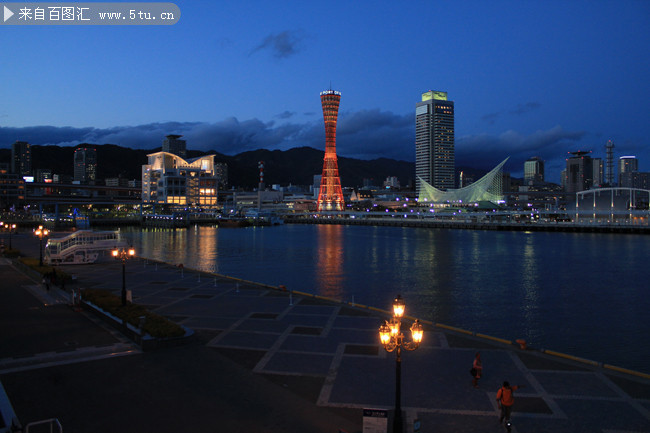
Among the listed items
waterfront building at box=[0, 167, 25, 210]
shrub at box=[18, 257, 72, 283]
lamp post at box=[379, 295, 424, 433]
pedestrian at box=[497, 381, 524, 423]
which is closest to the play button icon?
shrub at box=[18, 257, 72, 283]

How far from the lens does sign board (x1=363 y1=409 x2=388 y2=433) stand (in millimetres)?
7758

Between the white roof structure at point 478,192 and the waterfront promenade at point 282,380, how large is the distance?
13886cm

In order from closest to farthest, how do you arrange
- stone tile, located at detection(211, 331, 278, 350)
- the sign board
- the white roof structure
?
the sign board, stone tile, located at detection(211, 331, 278, 350), the white roof structure

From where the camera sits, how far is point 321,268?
4050 centimetres

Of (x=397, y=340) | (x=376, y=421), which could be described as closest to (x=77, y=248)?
(x=397, y=340)

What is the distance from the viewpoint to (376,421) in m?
7.79

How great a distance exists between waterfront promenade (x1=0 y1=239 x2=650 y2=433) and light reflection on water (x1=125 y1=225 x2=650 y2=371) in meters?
6.28

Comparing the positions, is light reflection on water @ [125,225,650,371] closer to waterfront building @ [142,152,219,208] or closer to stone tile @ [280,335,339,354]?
stone tile @ [280,335,339,354]

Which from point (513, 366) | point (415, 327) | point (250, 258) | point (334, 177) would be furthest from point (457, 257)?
point (334, 177)

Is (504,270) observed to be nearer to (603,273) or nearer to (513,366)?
(603,273)

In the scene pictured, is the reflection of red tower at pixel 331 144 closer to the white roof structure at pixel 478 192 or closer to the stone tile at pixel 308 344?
the white roof structure at pixel 478 192

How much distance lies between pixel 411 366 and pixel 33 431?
8216mm

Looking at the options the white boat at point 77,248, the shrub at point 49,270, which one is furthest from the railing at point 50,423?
the white boat at point 77,248

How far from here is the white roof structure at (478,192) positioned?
150000mm
